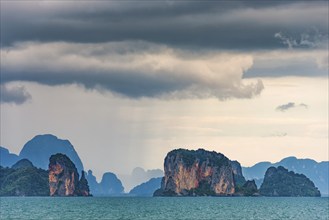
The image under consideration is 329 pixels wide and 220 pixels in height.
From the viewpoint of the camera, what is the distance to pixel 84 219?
155000 millimetres

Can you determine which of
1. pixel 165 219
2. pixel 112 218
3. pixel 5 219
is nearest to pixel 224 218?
pixel 165 219

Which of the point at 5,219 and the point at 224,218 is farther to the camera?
the point at 224,218

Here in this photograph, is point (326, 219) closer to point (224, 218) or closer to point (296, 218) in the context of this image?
point (296, 218)

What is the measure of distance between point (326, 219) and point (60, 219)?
63.9 metres

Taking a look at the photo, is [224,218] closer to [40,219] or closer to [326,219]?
[326,219]

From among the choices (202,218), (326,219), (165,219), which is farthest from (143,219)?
(326,219)

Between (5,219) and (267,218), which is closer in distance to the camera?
(5,219)

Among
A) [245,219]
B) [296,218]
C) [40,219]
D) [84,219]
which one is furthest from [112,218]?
[296,218]

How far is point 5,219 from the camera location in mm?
150750

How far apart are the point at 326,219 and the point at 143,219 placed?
4473 centimetres

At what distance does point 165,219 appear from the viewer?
516 ft

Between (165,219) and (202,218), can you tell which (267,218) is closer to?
(202,218)

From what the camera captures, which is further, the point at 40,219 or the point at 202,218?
the point at 202,218

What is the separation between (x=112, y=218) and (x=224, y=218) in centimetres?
2725
